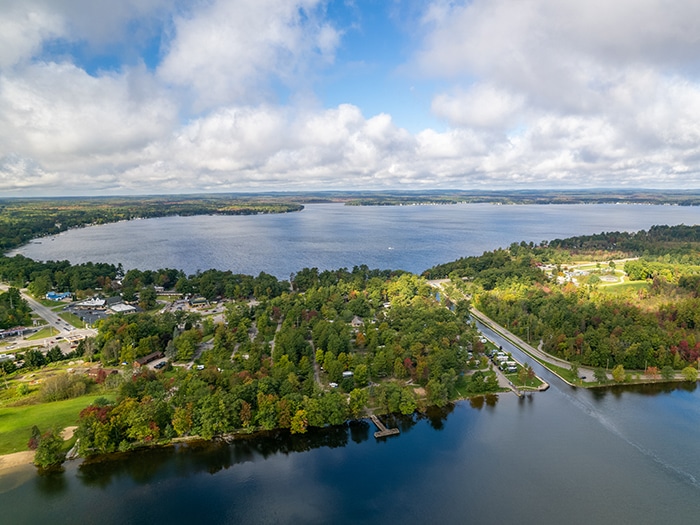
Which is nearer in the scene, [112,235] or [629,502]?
[629,502]

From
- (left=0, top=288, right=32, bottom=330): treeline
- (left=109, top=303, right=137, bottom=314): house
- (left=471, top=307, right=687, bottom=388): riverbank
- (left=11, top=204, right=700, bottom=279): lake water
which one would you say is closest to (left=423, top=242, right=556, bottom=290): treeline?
(left=11, top=204, right=700, bottom=279): lake water

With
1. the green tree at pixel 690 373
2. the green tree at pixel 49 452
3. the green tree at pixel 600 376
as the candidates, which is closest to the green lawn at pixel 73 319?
the green tree at pixel 49 452

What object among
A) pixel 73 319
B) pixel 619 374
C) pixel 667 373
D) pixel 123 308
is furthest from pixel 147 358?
pixel 667 373

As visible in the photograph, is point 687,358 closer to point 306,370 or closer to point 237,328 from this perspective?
point 306,370

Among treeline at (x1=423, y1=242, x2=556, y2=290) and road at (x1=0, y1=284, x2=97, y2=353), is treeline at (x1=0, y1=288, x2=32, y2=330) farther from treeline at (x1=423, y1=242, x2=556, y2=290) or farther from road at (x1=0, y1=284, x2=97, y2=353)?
treeline at (x1=423, y1=242, x2=556, y2=290)

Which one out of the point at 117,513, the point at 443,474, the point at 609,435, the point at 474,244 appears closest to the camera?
the point at 117,513

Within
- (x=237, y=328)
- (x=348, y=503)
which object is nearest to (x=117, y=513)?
(x=348, y=503)

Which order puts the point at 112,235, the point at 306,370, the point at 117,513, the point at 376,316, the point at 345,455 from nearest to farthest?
the point at 117,513 < the point at 345,455 < the point at 306,370 < the point at 376,316 < the point at 112,235
